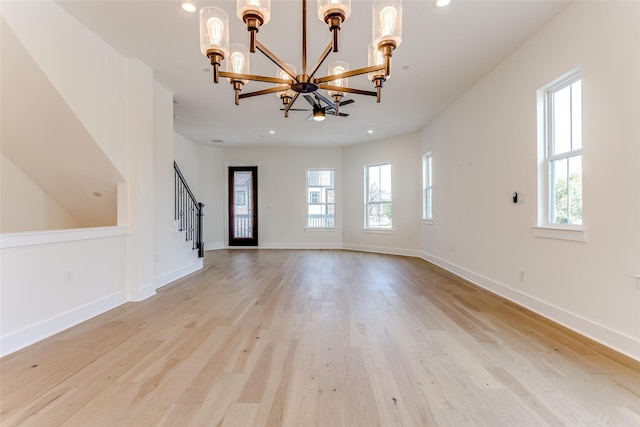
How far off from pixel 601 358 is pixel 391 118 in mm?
4788

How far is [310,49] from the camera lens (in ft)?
10.8

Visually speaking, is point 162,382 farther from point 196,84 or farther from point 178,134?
point 178,134

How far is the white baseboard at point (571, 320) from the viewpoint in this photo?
7.07 feet

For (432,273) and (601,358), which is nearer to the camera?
(601,358)

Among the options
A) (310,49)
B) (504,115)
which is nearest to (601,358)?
(504,115)

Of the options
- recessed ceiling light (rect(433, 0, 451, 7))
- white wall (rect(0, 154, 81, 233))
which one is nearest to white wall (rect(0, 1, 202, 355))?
white wall (rect(0, 154, 81, 233))

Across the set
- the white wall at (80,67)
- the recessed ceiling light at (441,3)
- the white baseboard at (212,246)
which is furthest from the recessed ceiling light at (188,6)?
the white baseboard at (212,246)

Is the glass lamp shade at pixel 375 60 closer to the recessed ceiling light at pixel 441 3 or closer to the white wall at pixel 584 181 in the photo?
the recessed ceiling light at pixel 441 3

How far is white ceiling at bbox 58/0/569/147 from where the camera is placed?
8.83 feet

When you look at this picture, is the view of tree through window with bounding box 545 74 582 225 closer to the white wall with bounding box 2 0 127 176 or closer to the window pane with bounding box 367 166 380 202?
the white wall with bounding box 2 0 127 176

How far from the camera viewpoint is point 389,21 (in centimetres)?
177

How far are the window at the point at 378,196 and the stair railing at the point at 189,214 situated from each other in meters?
4.31

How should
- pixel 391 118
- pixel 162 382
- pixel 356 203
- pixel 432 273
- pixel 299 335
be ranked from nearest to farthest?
pixel 162 382
pixel 299 335
pixel 432 273
pixel 391 118
pixel 356 203

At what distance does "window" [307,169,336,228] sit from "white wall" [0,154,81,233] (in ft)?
18.4
